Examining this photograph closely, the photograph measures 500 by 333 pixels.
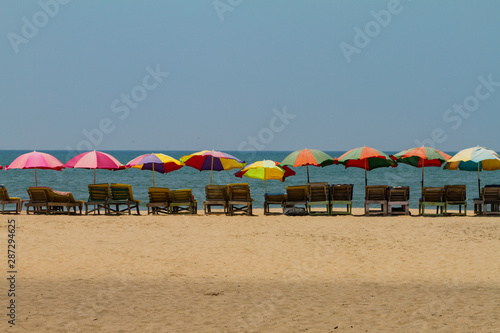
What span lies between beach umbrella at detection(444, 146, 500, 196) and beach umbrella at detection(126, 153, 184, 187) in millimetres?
8170

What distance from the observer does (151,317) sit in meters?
5.39

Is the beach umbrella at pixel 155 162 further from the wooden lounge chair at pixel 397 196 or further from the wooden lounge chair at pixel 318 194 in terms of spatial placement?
the wooden lounge chair at pixel 397 196

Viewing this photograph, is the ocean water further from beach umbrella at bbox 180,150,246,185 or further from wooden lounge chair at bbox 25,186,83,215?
wooden lounge chair at bbox 25,186,83,215

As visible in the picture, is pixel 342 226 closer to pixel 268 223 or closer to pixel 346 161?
pixel 268 223

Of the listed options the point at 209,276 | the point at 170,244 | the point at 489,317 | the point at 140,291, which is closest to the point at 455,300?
the point at 489,317

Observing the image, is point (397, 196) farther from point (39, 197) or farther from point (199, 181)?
point (199, 181)

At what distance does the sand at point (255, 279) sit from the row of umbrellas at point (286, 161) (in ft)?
10.1

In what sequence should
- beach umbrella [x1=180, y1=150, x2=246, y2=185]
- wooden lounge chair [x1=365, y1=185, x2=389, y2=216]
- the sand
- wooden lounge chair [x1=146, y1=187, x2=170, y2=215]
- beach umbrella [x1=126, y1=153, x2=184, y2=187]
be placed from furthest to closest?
beach umbrella [x1=180, y1=150, x2=246, y2=185] < beach umbrella [x1=126, y1=153, x2=184, y2=187] < wooden lounge chair [x1=146, y1=187, x2=170, y2=215] < wooden lounge chair [x1=365, y1=185, x2=389, y2=216] < the sand

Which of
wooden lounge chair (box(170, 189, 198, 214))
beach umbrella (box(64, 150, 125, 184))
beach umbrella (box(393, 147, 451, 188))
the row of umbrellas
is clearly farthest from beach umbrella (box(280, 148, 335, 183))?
beach umbrella (box(64, 150, 125, 184))

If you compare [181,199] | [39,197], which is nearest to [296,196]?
[181,199]

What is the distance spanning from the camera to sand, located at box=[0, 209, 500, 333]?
5281mm

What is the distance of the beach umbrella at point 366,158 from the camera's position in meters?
14.9

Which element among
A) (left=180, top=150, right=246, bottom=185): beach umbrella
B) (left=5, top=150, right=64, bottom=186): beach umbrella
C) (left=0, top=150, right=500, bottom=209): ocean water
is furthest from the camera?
(left=0, top=150, right=500, bottom=209): ocean water

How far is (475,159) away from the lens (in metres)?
14.5
